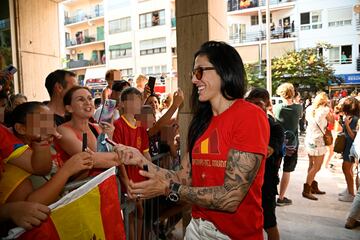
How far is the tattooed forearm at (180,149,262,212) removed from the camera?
1762mm

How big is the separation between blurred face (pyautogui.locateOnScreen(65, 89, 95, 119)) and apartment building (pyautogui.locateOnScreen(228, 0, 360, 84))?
27.5 m

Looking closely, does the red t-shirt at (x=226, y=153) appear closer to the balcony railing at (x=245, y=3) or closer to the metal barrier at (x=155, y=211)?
the metal barrier at (x=155, y=211)

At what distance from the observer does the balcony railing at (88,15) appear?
42728 mm

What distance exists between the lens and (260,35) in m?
30.5

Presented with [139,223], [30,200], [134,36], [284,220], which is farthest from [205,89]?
[134,36]

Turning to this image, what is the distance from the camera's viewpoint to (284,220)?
16.8 feet

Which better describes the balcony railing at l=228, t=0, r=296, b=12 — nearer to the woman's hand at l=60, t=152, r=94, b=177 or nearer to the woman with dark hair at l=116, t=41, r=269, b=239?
the woman with dark hair at l=116, t=41, r=269, b=239

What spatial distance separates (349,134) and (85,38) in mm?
43975

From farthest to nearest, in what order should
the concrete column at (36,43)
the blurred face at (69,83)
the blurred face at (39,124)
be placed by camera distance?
1. the concrete column at (36,43)
2. the blurred face at (69,83)
3. the blurred face at (39,124)

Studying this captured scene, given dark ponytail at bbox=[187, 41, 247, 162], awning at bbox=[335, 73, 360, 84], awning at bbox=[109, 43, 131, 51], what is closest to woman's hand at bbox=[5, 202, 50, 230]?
dark ponytail at bbox=[187, 41, 247, 162]

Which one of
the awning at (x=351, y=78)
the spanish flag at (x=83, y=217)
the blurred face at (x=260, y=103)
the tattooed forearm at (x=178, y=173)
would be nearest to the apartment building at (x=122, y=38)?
the awning at (x=351, y=78)

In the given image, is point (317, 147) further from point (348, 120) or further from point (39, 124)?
point (39, 124)

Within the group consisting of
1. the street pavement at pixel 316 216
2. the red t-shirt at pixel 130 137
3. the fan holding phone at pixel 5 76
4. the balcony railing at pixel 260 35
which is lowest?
the street pavement at pixel 316 216

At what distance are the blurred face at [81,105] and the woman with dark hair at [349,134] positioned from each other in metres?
5.14
